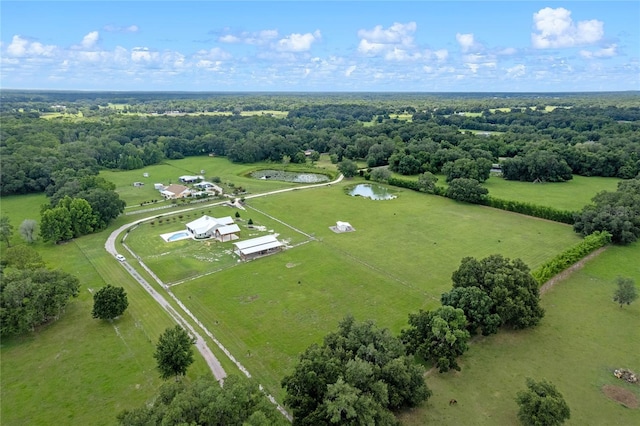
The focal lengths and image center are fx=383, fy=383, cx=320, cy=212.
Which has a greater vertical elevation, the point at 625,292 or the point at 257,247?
the point at 625,292

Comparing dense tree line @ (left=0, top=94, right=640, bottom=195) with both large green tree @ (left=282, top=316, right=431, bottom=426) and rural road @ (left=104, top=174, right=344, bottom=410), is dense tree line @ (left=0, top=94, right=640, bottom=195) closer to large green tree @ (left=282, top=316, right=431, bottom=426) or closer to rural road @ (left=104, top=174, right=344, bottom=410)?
rural road @ (left=104, top=174, right=344, bottom=410)

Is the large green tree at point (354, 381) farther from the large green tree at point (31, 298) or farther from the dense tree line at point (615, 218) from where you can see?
the dense tree line at point (615, 218)

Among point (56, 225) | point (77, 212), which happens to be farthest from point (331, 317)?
point (77, 212)

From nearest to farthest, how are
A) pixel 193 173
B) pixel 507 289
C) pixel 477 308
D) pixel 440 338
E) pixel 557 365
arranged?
pixel 440 338
pixel 557 365
pixel 477 308
pixel 507 289
pixel 193 173

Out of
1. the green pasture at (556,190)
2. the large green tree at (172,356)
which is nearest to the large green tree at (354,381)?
the large green tree at (172,356)

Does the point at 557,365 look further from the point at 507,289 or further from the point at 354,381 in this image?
the point at 354,381

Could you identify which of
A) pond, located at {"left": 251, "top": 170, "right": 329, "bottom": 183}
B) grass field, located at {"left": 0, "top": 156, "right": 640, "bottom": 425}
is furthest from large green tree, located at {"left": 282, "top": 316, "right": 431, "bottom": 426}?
pond, located at {"left": 251, "top": 170, "right": 329, "bottom": 183}
